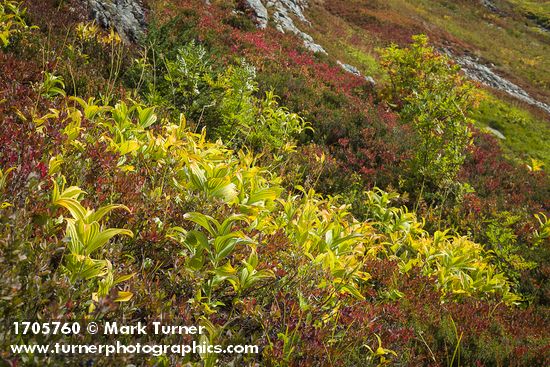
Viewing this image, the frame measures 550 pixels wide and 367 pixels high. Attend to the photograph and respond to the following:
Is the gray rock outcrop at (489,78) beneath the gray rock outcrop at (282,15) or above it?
beneath

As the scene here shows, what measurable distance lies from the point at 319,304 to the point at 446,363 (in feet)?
4.57

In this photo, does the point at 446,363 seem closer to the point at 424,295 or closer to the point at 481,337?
the point at 481,337

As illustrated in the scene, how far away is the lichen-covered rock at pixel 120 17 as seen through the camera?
28.2 ft

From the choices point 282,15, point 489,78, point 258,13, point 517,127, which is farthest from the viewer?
point 489,78

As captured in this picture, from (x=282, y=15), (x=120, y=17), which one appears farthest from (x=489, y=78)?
(x=120, y=17)

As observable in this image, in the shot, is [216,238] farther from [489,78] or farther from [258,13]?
[489,78]

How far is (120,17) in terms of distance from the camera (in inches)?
360

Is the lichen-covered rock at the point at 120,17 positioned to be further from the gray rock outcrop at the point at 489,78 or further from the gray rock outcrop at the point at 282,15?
the gray rock outcrop at the point at 489,78

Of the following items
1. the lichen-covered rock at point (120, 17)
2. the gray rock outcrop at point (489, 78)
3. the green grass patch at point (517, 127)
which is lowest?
the green grass patch at point (517, 127)

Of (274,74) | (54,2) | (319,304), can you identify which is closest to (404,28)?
(274,74)

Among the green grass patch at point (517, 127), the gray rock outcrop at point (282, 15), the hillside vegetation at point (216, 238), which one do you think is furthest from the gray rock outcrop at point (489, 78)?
the hillside vegetation at point (216, 238)

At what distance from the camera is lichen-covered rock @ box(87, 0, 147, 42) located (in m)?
8.59

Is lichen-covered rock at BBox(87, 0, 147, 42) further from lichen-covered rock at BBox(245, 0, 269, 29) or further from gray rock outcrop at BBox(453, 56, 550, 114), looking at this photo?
gray rock outcrop at BBox(453, 56, 550, 114)

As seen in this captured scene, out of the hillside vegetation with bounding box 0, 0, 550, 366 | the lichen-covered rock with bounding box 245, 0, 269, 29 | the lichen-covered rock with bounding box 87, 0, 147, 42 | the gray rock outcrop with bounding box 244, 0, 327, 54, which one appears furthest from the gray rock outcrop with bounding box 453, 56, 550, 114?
the lichen-covered rock with bounding box 87, 0, 147, 42
